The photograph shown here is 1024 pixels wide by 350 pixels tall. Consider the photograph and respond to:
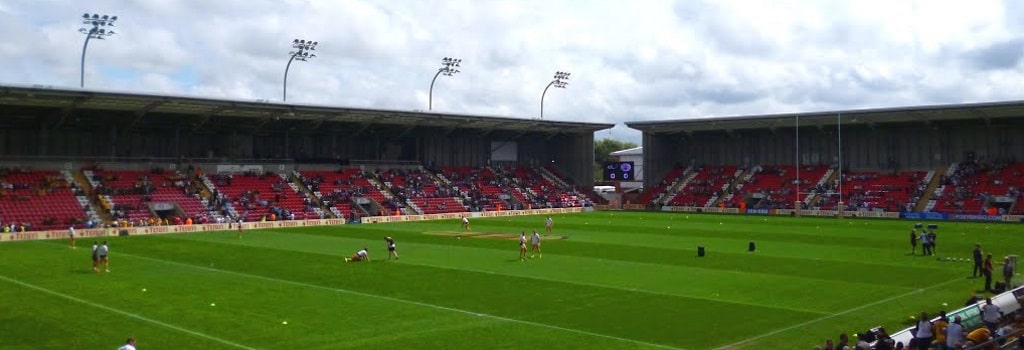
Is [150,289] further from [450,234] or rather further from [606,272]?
[450,234]

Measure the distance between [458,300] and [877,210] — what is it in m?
57.0

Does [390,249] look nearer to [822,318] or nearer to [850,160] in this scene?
[822,318]

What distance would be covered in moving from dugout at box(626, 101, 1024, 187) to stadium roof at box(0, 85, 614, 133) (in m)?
13.4

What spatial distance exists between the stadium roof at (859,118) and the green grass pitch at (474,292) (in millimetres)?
24821

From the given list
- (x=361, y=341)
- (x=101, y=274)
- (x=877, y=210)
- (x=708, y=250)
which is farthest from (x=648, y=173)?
(x=361, y=341)

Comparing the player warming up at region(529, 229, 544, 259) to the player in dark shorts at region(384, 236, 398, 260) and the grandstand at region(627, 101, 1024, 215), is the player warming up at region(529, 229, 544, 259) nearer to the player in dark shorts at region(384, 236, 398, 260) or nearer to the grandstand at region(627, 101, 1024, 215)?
the player in dark shorts at region(384, 236, 398, 260)

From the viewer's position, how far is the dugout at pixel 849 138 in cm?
7369

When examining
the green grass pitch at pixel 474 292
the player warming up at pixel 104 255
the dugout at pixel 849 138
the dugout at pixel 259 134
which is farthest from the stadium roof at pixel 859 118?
the player warming up at pixel 104 255

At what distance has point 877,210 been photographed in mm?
72500

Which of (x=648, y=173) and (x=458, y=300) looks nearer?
(x=458, y=300)

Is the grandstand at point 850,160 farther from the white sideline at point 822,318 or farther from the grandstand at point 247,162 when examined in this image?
the white sideline at point 822,318

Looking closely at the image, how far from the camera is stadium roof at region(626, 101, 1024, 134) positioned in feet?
224

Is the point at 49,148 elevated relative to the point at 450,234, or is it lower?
elevated

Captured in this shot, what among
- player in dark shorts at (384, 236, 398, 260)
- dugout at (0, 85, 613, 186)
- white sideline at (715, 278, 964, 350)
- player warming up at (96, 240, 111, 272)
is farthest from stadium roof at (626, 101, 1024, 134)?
player warming up at (96, 240, 111, 272)
